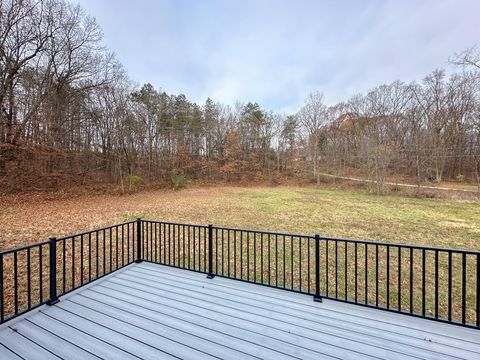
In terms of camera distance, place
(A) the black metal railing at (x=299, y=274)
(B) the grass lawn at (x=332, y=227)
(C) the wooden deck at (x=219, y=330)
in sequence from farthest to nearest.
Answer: (B) the grass lawn at (x=332, y=227), (A) the black metal railing at (x=299, y=274), (C) the wooden deck at (x=219, y=330)

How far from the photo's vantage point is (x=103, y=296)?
248 centimetres

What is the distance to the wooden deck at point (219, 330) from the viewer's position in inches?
64.8

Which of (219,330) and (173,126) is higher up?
(173,126)

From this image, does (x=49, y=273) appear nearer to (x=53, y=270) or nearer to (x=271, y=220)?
(x=53, y=270)

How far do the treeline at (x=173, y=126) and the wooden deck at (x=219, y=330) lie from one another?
1244cm

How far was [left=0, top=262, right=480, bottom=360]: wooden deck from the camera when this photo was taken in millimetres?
1646

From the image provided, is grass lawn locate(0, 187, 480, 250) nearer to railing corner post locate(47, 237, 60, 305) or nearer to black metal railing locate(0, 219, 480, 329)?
black metal railing locate(0, 219, 480, 329)

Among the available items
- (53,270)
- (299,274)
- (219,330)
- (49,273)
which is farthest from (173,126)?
(219,330)

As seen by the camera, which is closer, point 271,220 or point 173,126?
point 271,220

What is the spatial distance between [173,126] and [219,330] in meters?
19.5

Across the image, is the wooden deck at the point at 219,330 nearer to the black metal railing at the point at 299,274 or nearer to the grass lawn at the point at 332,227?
the black metal railing at the point at 299,274

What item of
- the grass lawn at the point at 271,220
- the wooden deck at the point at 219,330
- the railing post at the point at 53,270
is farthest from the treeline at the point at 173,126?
the wooden deck at the point at 219,330

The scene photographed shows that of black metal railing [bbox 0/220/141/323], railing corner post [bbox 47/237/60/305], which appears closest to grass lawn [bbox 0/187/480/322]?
black metal railing [bbox 0/220/141/323]

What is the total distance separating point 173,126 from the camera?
1936cm
